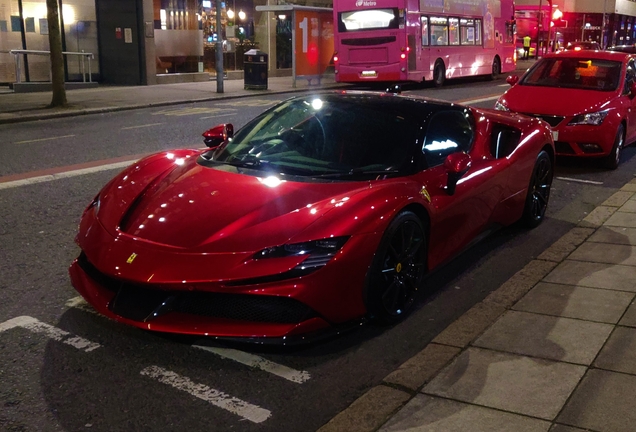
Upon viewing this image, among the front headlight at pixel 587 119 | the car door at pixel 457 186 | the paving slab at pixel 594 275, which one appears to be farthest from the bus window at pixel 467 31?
the paving slab at pixel 594 275

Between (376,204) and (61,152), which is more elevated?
(376,204)

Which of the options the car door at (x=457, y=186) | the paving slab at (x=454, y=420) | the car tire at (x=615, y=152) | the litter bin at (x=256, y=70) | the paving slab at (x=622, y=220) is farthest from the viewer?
the litter bin at (x=256, y=70)

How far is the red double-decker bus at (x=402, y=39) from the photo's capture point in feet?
76.4

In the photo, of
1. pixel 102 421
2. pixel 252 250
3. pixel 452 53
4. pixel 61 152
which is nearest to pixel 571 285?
pixel 252 250

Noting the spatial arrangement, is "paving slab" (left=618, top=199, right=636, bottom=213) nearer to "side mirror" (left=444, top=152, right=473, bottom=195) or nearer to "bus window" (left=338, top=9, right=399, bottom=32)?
"side mirror" (left=444, top=152, right=473, bottom=195)

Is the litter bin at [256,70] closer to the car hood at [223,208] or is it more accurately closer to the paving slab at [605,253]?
the paving slab at [605,253]

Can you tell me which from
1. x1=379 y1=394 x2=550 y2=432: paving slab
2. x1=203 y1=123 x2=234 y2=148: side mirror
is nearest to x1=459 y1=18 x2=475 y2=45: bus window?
x1=203 y1=123 x2=234 y2=148: side mirror

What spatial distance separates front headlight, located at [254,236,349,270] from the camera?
12.5ft

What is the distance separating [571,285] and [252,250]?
262cm

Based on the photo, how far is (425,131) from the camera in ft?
16.6

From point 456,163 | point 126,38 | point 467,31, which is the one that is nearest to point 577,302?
point 456,163

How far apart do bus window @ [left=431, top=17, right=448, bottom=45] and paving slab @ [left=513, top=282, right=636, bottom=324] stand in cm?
2055

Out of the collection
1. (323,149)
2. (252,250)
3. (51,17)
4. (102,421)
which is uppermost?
(51,17)

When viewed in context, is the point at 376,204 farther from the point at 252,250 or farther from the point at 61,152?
the point at 61,152
